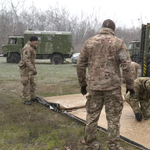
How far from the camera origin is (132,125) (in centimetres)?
377

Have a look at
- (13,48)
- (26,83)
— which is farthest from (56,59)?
(26,83)

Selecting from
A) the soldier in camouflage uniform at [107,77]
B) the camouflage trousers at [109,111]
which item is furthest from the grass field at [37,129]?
the soldier in camouflage uniform at [107,77]

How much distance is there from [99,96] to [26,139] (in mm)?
1377

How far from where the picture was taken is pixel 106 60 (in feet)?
8.91

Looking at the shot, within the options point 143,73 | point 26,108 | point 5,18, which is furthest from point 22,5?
point 26,108

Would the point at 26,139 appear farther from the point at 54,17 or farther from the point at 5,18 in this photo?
the point at 54,17

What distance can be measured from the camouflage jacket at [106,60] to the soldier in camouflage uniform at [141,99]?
112cm

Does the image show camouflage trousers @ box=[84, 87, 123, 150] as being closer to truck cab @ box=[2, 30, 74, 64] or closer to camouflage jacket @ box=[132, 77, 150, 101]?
camouflage jacket @ box=[132, 77, 150, 101]

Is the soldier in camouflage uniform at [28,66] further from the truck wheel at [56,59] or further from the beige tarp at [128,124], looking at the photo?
the truck wheel at [56,59]

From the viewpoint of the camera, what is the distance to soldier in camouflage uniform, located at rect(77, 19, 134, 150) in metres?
2.70

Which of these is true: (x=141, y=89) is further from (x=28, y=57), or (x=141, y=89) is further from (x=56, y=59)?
(x=56, y=59)

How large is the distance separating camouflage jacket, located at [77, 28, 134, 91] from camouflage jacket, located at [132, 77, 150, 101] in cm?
111

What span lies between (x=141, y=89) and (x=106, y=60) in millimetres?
1440

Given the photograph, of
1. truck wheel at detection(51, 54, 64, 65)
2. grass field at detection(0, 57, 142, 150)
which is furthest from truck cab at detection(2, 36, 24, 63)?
grass field at detection(0, 57, 142, 150)
